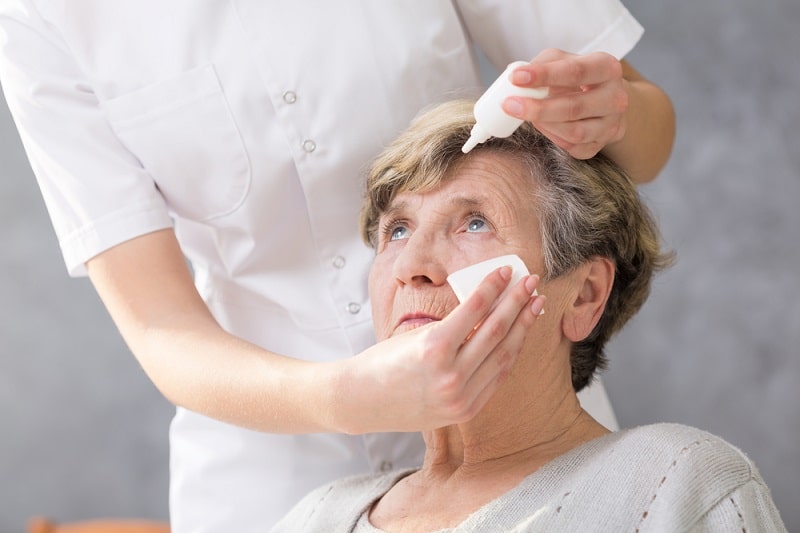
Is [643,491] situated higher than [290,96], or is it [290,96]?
[290,96]

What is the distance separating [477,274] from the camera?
143 cm

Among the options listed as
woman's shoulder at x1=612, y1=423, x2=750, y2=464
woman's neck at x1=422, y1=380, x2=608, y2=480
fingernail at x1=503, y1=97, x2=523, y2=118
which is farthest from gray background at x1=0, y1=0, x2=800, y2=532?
fingernail at x1=503, y1=97, x2=523, y2=118

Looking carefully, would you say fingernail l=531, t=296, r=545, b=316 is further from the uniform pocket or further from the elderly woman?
the uniform pocket

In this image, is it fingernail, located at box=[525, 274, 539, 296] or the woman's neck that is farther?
the woman's neck

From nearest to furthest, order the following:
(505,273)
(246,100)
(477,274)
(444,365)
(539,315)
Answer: (444,365) → (505,273) → (477,274) → (539,315) → (246,100)

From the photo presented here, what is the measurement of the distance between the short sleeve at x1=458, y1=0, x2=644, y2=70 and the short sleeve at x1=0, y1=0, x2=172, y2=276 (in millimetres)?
666

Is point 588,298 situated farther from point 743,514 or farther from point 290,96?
point 290,96

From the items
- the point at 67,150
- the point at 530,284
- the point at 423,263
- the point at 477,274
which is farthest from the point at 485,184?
the point at 67,150

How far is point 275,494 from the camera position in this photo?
1.96 meters

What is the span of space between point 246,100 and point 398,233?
344mm

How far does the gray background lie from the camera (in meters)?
2.92

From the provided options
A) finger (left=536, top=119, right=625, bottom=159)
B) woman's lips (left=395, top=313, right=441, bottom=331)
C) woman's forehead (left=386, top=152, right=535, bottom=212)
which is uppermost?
finger (left=536, top=119, right=625, bottom=159)

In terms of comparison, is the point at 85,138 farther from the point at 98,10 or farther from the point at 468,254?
the point at 468,254

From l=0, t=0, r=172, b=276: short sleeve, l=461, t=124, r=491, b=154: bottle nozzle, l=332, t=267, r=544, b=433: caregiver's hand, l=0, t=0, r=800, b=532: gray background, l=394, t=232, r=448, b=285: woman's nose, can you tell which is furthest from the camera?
l=0, t=0, r=800, b=532: gray background
